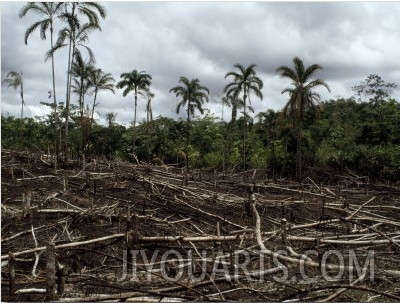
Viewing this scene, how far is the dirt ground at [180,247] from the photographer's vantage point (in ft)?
18.4

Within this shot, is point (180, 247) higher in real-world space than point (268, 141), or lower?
lower

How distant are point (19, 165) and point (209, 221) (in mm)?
8683

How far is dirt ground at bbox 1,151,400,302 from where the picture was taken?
18.4 ft

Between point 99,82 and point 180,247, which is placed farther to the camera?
point 99,82

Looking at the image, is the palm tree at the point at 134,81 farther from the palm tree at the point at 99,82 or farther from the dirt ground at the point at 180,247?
the dirt ground at the point at 180,247

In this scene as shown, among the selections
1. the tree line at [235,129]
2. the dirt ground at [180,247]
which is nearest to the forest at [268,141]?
the tree line at [235,129]

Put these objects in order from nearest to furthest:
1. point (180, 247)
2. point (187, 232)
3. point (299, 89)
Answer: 1. point (180, 247)
2. point (187, 232)
3. point (299, 89)

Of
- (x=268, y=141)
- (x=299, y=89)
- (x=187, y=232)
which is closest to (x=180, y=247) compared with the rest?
(x=187, y=232)

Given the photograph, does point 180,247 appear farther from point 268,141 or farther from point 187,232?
point 268,141

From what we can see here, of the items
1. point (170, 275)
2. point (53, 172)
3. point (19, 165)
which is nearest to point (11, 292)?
point (170, 275)

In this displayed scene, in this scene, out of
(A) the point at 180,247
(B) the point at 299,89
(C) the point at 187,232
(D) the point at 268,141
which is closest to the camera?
(A) the point at 180,247

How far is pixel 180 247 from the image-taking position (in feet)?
24.2

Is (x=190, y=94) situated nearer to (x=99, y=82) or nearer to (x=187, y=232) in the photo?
(x=99, y=82)

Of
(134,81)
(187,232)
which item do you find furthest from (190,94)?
(187,232)
